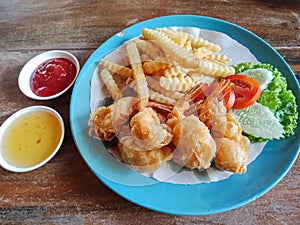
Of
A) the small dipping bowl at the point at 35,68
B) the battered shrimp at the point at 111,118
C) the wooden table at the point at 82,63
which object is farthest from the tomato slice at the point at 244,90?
the small dipping bowl at the point at 35,68

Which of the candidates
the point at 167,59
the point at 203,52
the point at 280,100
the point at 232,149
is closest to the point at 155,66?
the point at 167,59

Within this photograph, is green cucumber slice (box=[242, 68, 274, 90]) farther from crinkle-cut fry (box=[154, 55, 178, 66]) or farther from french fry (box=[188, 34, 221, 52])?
crinkle-cut fry (box=[154, 55, 178, 66])

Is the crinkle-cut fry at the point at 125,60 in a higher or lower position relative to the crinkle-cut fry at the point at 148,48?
lower

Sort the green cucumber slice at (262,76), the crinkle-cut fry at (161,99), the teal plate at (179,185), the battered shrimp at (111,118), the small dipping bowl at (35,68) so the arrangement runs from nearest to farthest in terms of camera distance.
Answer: the teal plate at (179,185) → the battered shrimp at (111,118) → the crinkle-cut fry at (161,99) → the green cucumber slice at (262,76) → the small dipping bowl at (35,68)

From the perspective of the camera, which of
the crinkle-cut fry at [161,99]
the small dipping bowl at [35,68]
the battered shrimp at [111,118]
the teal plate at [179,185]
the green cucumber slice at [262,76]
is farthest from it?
the small dipping bowl at [35,68]

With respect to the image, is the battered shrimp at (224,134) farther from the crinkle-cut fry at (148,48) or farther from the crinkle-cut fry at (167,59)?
the crinkle-cut fry at (148,48)

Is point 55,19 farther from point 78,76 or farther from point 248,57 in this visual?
point 248,57

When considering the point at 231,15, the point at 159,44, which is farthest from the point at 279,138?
the point at 231,15

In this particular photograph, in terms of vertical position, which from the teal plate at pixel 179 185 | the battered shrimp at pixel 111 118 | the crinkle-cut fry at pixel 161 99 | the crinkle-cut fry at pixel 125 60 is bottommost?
the teal plate at pixel 179 185
